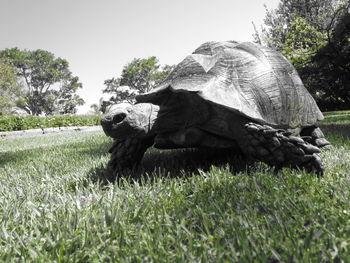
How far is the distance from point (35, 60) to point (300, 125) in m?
44.3

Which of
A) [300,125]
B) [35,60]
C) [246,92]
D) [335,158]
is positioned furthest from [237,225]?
[35,60]

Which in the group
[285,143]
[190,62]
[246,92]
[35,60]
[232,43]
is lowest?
[285,143]

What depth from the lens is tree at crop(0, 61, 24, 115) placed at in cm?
Answer: 2664

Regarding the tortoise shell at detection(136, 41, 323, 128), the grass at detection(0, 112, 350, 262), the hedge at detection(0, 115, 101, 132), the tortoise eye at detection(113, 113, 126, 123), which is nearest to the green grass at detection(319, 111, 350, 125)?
the tortoise shell at detection(136, 41, 323, 128)

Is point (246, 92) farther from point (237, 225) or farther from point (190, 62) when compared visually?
point (237, 225)

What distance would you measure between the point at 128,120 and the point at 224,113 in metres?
0.77

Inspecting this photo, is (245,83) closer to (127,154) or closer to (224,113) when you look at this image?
(224,113)

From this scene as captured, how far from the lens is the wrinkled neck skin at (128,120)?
1970mm

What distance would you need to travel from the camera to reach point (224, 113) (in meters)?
2.13

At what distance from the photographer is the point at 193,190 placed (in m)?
1.73

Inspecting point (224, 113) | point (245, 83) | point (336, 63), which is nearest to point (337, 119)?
point (336, 63)

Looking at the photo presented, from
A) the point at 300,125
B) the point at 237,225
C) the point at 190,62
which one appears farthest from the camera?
the point at 300,125

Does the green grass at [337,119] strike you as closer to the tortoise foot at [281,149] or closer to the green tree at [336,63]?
the green tree at [336,63]

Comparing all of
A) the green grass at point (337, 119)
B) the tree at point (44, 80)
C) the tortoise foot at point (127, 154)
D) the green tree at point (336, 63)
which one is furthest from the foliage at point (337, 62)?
the tree at point (44, 80)
